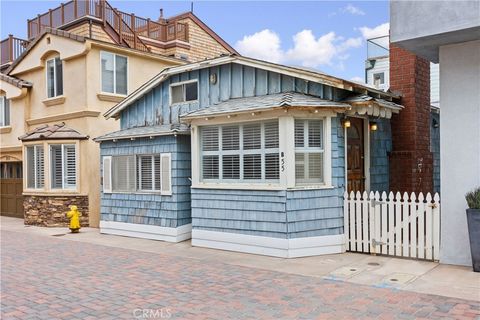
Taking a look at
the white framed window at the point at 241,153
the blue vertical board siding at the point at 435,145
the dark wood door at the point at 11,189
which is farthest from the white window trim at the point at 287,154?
the dark wood door at the point at 11,189

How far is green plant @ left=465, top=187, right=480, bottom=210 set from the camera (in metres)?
6.53

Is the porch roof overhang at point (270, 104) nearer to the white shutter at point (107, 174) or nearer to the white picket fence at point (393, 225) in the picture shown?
the white picket fence at point (393, 225)

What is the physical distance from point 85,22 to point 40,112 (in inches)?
153

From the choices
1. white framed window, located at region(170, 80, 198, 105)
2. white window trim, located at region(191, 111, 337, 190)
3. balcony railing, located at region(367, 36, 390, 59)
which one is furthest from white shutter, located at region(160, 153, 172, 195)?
balcony railing, located at region(367, 36, 390, 59)

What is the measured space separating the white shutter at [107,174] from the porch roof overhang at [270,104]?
138 inches

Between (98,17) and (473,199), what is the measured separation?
14.8m

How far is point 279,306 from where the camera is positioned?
531 centimetres

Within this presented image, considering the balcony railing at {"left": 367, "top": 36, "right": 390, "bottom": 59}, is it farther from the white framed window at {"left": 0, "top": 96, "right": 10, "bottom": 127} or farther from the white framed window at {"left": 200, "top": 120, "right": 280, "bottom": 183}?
the white framed window at {"left": 0, "top": 96, "right": 10, "bottom": 127}

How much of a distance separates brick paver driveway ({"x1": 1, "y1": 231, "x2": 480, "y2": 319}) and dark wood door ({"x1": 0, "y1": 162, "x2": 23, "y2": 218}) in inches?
375

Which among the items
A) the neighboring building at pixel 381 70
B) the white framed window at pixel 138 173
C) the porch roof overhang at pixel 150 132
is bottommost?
the white framed window at pixel 138 173

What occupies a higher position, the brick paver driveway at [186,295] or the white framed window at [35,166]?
the white framed window at [35,166]

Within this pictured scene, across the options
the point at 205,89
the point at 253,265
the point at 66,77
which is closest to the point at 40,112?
the point at 66,77

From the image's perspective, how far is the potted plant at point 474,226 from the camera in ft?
21.2

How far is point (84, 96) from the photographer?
44.4 feet
